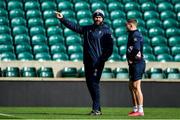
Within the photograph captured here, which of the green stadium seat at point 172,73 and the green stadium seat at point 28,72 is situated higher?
the green stadium seat at point 28,72

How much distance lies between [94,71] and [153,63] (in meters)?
6.67

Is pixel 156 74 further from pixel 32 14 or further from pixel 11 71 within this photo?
pixel 32 14

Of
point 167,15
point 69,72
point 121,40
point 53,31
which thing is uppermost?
point 167,15

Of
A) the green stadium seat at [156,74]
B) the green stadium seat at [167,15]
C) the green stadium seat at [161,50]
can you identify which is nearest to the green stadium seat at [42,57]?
the green stadium seat at [156,74]

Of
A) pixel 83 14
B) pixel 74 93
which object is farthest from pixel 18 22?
pixel 74 93

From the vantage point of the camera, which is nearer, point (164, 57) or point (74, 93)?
point (74, 93)

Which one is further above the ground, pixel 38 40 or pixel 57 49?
pixel 38 40

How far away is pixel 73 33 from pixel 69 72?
11.4 feet

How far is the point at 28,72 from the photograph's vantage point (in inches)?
653

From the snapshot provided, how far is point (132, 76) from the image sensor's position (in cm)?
1170

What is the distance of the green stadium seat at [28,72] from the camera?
16.5 meters

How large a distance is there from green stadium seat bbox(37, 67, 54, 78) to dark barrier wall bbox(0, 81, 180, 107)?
59cm

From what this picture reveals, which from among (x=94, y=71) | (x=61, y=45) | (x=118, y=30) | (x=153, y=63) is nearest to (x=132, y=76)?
(x=94, y=71)

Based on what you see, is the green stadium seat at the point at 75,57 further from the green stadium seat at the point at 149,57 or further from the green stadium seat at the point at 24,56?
the green stadium seat at the point at 149,57
